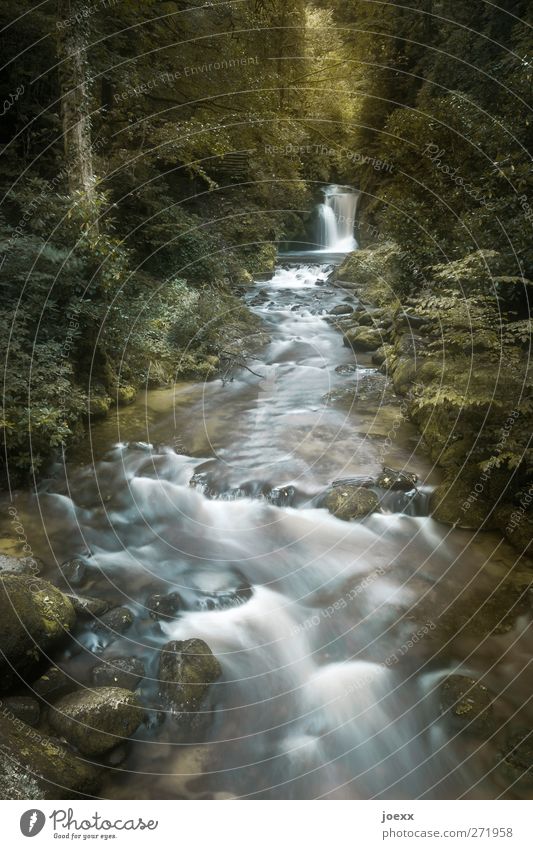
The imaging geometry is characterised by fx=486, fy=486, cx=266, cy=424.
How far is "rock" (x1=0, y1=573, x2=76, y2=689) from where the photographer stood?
3994 mm

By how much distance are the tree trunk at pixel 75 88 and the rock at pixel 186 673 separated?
7.07m

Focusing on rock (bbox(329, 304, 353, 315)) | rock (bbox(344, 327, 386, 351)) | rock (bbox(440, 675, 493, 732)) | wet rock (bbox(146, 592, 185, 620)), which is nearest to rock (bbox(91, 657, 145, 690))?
wet rock (bbox(146, 592, 185, 620))

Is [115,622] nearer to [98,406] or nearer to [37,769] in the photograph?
[37,769]

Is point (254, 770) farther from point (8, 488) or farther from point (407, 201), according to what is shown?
point (407, 201)

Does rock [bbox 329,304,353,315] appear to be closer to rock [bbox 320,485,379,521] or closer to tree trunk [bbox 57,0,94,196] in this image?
tree trunk [bbox 57,0,94,196]

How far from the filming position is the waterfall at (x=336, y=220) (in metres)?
23.1

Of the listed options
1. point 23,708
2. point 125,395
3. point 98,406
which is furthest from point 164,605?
point 125,395

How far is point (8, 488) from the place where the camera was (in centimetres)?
656

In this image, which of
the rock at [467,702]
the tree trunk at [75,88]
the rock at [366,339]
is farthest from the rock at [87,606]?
the rock at [366,339]

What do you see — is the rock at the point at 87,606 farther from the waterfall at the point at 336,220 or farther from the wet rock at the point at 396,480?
the waterfall at the point at 336,220

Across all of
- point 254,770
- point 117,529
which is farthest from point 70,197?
point 254,770

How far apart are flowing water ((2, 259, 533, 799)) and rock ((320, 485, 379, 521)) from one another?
0.15m
